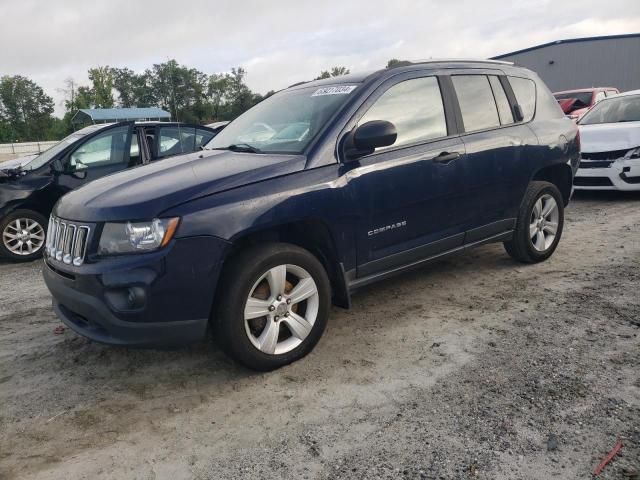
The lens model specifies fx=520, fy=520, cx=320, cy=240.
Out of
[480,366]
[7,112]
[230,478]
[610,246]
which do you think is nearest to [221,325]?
[230,478]

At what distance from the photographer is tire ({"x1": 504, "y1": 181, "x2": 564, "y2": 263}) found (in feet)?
15.4

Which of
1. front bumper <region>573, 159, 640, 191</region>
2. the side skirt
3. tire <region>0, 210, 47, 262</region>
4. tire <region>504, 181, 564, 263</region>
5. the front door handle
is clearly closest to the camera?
the side skirt

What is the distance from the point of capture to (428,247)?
3.90 metres

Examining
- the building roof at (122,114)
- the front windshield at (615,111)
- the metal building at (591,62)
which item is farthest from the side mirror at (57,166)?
the building roof at (122,114)

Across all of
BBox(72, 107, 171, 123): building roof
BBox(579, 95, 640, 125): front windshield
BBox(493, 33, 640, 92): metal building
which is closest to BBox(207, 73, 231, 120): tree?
BBox(72, 107, 171, 123): building roof

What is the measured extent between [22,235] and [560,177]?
6272 millimetres

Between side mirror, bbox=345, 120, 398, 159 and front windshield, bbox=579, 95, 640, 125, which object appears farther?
front windshield, bbox=579, 95, 640, 125

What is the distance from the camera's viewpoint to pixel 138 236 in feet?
9.07

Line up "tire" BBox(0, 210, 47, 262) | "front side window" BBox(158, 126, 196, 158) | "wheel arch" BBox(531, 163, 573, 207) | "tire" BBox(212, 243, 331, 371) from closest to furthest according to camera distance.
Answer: "tire" BBox(212, 243, 331, 371) → "wheel arch" BBox(531, 163, 573, 207) → "tire" BBox(0, 210, 47, 262) → "front side window" BBox(158, 126, 196, 158)

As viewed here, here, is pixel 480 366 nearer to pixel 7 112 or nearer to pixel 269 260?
pixel 269 260

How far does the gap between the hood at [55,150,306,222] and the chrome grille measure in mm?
58

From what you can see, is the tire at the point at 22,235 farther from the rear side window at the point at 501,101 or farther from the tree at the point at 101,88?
the tree at the point at 101,88

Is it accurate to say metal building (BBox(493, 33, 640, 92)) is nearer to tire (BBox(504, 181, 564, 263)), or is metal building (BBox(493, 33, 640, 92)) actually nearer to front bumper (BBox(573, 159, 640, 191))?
front bumper (BBox(573, 159, 640, 191))

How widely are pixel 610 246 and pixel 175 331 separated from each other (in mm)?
4678
